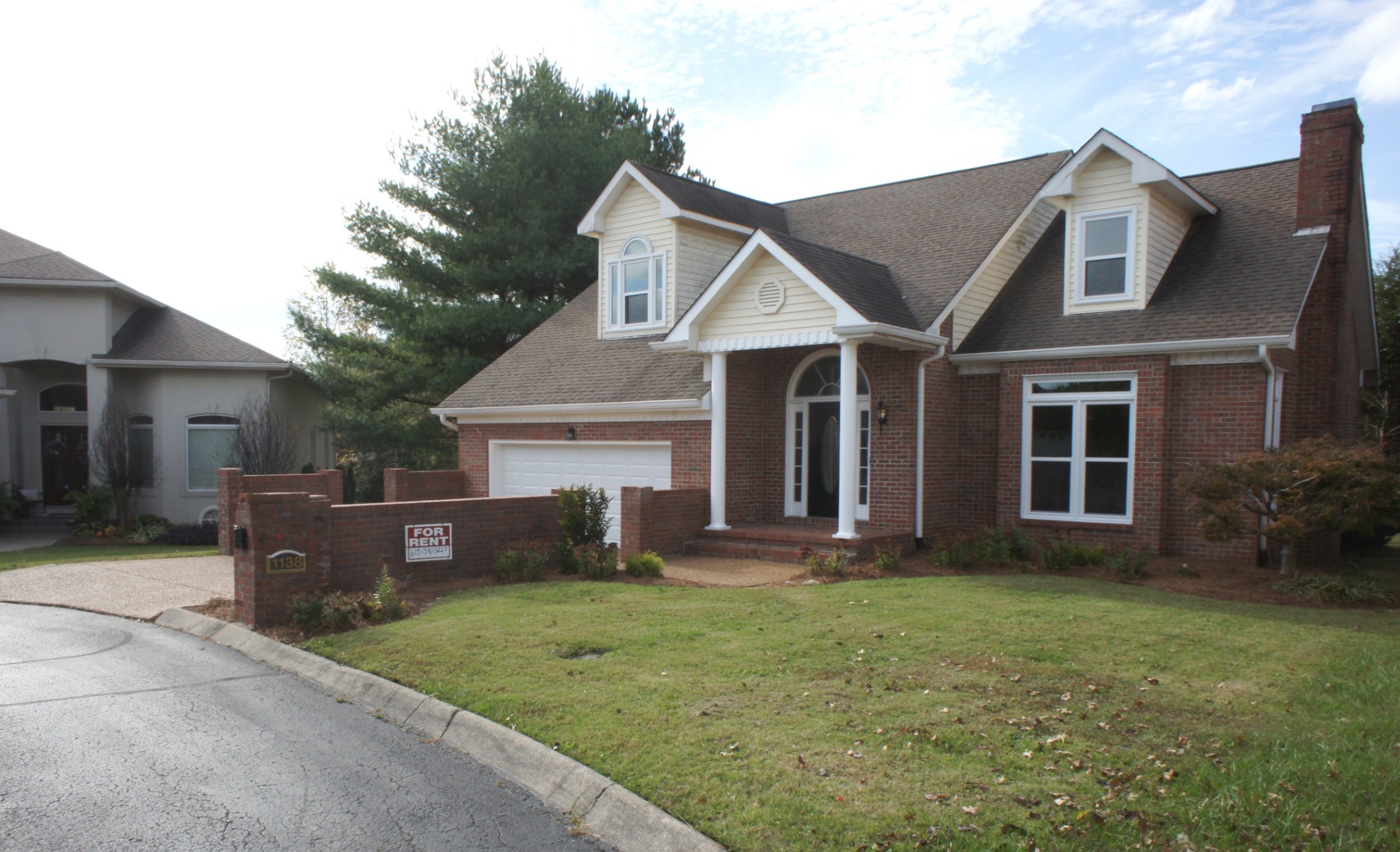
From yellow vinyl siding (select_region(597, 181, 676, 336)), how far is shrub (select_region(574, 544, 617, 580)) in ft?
21.4

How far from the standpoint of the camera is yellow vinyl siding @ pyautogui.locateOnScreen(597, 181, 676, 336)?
17219mm

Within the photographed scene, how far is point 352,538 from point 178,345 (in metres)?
15.2

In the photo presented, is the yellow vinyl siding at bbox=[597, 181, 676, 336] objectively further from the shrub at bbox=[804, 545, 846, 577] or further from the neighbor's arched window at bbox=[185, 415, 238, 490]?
the neighbor's arched window at bbox=[185, 415, 238, 490]

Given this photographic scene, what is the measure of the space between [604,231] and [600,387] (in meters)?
3.63

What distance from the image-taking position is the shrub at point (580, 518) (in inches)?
A: 486

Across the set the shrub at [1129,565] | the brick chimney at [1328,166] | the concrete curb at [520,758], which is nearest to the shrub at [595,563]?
the concrete curb at [520,758]

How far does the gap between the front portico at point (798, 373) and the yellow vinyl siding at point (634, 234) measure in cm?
175

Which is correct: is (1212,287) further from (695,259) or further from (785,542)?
(695,259)

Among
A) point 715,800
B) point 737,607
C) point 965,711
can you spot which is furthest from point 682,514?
point 715,800

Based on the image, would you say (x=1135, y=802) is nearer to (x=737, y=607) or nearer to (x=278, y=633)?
(x=737, y=607)

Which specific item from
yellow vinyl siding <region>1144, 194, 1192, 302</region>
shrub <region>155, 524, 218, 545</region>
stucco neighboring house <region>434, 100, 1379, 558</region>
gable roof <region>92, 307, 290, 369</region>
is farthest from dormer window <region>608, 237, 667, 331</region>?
shrub <region>155, 524, 218, 545</region>

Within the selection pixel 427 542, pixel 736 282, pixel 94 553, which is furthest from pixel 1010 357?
pixel 94 553

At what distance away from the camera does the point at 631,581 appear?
11461 mm

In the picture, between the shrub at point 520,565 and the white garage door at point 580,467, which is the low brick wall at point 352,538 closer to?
the shrub at point 520,565
